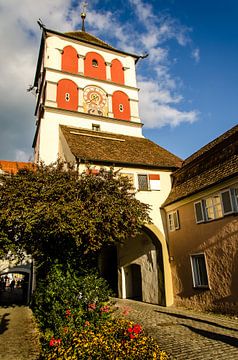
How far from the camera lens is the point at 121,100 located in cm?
2734

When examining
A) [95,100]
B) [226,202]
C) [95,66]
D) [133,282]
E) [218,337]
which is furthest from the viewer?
[95,66]

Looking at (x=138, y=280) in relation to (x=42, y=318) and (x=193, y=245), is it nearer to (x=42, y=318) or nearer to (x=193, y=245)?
(x=193, y=245)

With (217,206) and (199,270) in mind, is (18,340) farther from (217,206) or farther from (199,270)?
(217,206)

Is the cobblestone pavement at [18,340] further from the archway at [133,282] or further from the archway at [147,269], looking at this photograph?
the archway at [133,282]

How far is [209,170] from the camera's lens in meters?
14.0

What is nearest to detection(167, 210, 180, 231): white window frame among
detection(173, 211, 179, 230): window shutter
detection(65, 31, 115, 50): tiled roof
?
detection(173, 211, 179, 230): window shutter

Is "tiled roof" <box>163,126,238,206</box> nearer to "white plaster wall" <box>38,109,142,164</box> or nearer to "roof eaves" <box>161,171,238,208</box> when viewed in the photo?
"roof eaves" <box>161,171,238,208</box>

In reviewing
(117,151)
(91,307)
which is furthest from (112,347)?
(117,151)

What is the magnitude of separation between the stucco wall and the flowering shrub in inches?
279

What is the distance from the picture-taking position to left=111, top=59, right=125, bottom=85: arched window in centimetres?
2822

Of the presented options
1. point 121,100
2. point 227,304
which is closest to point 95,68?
point 121,100

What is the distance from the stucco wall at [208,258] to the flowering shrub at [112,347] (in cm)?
709

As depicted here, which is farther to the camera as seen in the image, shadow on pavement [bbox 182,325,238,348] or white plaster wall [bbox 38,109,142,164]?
white plaster wall [bbox 38,109,142,164]

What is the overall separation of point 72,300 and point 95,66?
24.8 m
